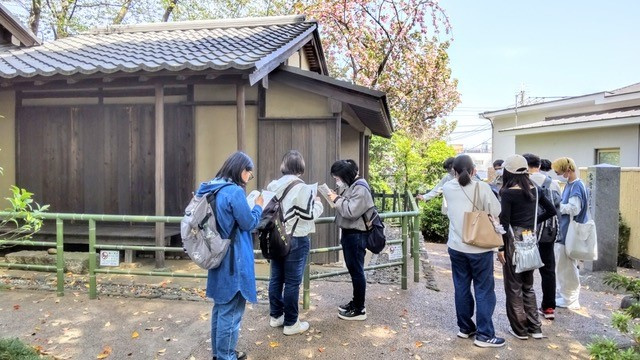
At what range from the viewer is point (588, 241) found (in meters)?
5.18

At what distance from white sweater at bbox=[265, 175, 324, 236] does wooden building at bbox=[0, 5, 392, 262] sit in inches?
109

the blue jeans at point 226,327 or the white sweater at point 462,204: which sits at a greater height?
the white sweater at point 462,204

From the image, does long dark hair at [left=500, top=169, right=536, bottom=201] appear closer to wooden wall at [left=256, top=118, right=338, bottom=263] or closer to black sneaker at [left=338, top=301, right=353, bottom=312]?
black sneaker at [left=338, top=301, right=353, bottom=312]

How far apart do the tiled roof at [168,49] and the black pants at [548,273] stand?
4131mm

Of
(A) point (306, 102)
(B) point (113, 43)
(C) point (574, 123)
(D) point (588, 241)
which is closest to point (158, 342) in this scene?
(A) point (306, 102)

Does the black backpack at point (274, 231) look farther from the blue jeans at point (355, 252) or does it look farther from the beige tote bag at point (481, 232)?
the beige tote bag at point (481, 232)

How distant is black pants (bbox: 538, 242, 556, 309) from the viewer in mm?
4535

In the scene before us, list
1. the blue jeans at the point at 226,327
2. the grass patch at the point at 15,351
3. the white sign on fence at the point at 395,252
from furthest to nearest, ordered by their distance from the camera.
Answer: the white sign on fence at the point at 395,252
the grass patch at the point at 15,351
the blue jeans at the point at 226,327

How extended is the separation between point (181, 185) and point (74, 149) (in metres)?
2.10

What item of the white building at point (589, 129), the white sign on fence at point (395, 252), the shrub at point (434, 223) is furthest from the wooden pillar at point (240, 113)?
the white building at point (589, 129)

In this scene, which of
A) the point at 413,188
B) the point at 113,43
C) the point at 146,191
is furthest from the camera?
the point at 413,188

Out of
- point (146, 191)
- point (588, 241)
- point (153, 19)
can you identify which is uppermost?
point (153, 19)

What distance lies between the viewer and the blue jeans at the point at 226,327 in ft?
10.6

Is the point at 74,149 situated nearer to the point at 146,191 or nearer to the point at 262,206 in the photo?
the point at 146,191
